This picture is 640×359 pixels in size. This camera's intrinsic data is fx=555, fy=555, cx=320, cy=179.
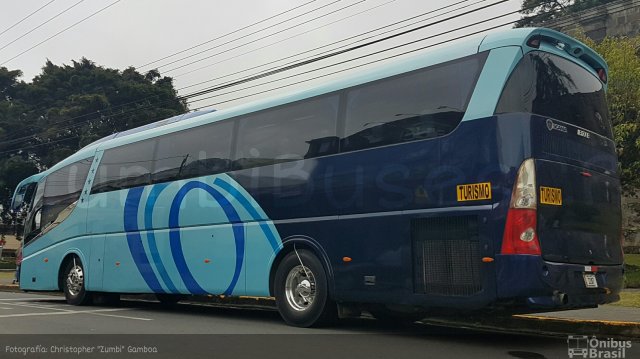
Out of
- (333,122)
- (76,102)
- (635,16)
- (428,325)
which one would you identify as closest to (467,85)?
(333,122)

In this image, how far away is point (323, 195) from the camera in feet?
26.1

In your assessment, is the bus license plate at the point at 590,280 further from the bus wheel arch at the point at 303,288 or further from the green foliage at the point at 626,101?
the green foliage at the point at 626,101

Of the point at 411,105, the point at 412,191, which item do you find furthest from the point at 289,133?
the point at 412,191

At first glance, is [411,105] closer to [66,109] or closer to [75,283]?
[75,283]

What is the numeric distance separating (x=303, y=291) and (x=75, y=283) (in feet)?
22.8

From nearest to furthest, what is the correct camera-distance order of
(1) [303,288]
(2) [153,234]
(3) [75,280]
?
(1) [303,288], (2) [153,234], (3) [75,280]

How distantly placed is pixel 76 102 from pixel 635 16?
36.3m

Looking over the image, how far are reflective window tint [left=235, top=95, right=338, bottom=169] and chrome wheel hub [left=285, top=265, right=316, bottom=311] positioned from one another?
5.62 feet

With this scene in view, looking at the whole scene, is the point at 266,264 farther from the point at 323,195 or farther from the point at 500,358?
the point at 500,358

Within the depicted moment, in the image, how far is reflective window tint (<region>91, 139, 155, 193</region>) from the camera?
441 inches

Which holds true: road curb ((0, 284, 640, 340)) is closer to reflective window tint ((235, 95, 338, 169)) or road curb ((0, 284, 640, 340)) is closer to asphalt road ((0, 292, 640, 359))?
asphalt road ((0, 292, 640, 359))

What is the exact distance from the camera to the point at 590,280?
635 centimetres

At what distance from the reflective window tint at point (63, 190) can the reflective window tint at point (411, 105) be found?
25.0 ft

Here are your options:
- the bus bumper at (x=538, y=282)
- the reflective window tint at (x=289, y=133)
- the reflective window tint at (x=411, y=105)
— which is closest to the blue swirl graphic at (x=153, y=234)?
the reflective window tint at (x=289, y=133)
